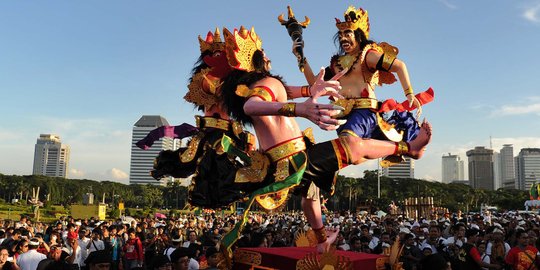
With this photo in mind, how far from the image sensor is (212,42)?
552 cm

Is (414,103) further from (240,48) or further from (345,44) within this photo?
(240,48)

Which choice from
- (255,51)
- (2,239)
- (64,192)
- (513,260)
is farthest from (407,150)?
(64,192)

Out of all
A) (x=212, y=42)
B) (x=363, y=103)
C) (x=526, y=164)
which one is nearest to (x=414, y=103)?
(x=363, y=103)

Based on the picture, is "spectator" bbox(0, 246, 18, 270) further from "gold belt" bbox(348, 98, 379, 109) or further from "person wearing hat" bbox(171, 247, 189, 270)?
"gold belt" bbox(348, 98, 379, 109)

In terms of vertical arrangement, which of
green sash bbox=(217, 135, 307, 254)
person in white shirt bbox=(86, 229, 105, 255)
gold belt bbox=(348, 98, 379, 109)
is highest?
gold belt bbox=(348, 98, 379, 109)

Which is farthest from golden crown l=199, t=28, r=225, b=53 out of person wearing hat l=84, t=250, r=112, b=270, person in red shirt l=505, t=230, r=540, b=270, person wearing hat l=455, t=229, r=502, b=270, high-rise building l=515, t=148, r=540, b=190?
high-rise building l=515, t=148, r=540, b=190

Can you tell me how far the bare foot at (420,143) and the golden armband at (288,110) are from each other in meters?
1.58

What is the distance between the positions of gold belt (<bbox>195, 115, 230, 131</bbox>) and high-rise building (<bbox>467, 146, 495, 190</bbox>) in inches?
7054

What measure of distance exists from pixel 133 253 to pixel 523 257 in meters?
7.66

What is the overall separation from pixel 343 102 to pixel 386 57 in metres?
0.73

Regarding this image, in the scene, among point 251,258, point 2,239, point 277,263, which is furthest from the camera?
point 2,239

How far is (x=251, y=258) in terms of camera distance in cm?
444

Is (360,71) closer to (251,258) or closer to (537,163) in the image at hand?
(251,258)

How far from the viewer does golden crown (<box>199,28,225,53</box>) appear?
5.43 meters
